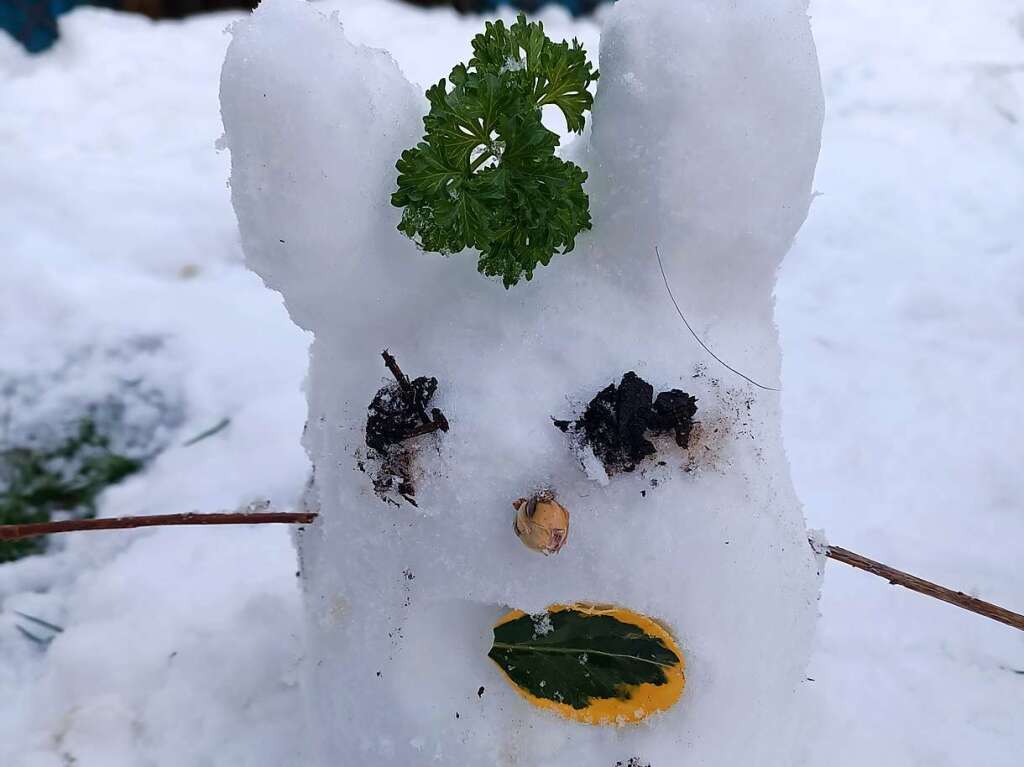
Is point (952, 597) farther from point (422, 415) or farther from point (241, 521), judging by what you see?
point (241, 521)

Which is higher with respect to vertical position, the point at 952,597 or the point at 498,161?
the point at 498,161

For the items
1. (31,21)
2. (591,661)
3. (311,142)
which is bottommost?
(591,661)

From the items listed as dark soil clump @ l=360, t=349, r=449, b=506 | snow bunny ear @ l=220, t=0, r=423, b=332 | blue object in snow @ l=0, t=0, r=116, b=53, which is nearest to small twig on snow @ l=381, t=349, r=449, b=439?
dark soil clump @ l=360, t=349, r=449, b=506

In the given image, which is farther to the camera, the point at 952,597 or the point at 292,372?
the point at 292,372

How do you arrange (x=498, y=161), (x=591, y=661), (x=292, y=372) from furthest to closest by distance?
1. (x=292, y=372)
2. (x=591, y=661)
3. (x=498, y=161)

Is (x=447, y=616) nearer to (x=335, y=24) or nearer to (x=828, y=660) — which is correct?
(x=335, y=24)

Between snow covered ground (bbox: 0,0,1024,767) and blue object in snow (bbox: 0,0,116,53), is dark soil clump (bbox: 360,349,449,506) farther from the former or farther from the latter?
blue object in snow (bbox: 0,0,116,53)

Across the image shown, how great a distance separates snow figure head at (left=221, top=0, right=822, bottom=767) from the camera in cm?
71

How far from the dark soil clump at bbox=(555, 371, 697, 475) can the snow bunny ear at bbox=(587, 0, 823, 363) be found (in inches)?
4.7

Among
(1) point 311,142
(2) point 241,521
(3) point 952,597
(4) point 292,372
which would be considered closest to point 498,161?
(1) point 311,142

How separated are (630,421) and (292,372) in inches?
48.7

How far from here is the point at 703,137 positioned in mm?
723

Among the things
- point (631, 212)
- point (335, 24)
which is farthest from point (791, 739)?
point (335, 24)

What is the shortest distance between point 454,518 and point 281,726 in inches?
23.0
